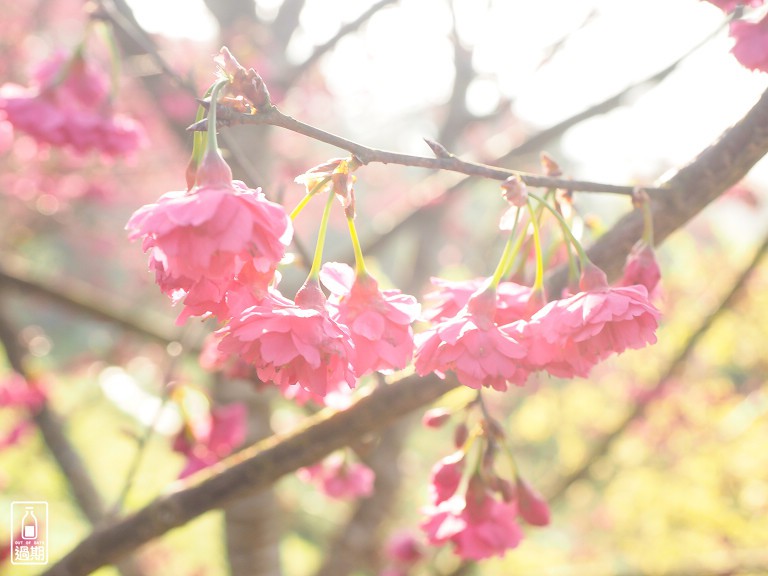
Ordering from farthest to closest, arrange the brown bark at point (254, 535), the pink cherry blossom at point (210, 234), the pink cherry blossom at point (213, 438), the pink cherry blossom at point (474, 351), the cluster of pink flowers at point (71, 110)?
1. the brown bark at point (254, 535)
2. the pink cherry blossom at point (213, 438)
3. the cluster of pink flowers at point (71, 110)
4. the pink cherry blossom at point (474, 351)
5. the pink cherry blossom at point (210, 234)

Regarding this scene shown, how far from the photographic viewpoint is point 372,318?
0.83 metres

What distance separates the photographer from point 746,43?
94 cm

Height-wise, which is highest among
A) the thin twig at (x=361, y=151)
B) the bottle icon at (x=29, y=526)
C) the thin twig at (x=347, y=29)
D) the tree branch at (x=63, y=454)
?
the thin twig at (x=347, y=29)

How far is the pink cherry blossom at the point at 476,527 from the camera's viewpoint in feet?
3.78

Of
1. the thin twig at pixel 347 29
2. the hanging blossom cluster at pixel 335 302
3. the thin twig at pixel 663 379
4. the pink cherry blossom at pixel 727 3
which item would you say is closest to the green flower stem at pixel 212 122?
the hanging blossom cluster at pixel 335 302

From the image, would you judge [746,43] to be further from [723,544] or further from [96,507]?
[723,544]

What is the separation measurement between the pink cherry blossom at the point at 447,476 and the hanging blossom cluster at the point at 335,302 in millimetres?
289

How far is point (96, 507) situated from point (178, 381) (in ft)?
4.52

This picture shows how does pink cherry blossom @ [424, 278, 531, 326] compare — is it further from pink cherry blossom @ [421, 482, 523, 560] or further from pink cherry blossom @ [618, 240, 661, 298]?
pink cherry blossom @ [421, 482, 523, 560]

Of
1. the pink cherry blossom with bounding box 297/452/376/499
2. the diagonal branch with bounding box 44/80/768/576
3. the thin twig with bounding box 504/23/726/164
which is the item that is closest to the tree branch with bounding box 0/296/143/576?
the pink cherry blossom with bounding box 297/452/376/499

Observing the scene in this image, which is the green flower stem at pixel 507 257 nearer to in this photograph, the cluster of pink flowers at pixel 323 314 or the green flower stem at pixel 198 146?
the cluster of pink flowers at pixel 323 314

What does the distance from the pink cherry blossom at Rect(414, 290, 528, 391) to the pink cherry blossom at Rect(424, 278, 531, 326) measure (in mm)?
116

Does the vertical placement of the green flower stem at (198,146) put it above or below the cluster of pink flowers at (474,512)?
above

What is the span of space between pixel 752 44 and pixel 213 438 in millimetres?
1448
